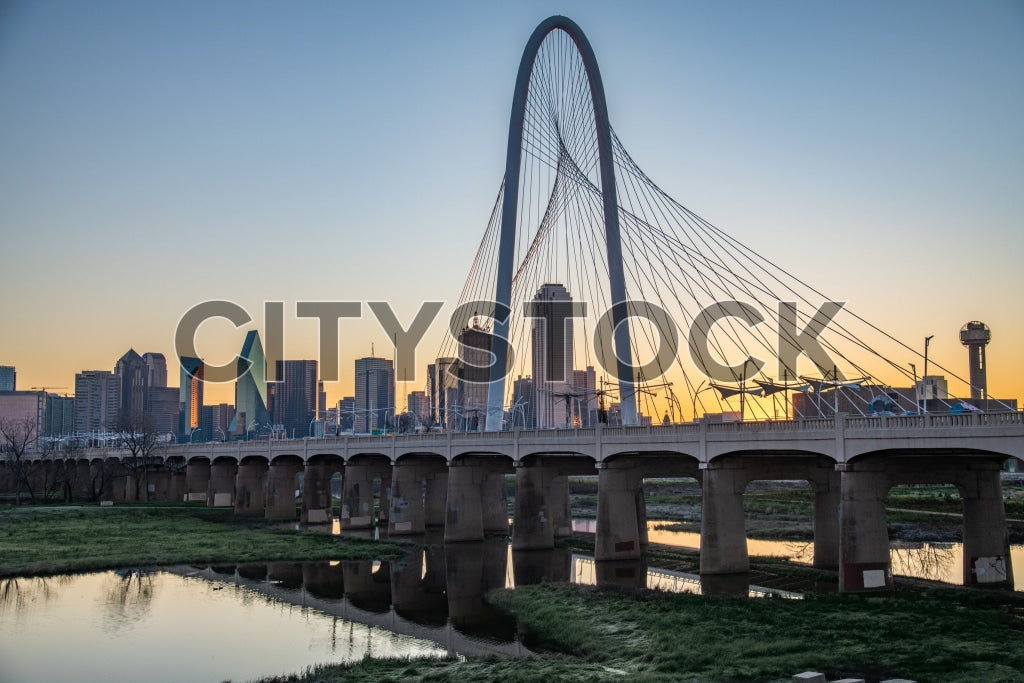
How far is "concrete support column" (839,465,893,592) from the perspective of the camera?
39.1 m

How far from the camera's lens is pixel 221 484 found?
374ft

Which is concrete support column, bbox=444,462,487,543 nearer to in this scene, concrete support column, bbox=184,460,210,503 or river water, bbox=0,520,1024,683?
river water, bbox=0,520,1024,683

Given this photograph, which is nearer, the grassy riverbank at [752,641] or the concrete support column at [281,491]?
the grassy riverbank at [752,641]

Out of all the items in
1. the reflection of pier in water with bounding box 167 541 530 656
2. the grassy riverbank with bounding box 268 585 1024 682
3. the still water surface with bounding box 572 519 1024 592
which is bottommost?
the reflection of pier in water with bounding box 167 541 530 656

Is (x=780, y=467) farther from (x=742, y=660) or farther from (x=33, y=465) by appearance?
(x=33, y=465)

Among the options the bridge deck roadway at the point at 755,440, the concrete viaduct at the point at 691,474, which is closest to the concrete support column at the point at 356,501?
the concrete viaduct at the point at 691,474

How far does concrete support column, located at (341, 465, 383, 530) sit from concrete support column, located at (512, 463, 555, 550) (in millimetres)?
25957

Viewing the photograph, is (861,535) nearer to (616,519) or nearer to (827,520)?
(827,520)

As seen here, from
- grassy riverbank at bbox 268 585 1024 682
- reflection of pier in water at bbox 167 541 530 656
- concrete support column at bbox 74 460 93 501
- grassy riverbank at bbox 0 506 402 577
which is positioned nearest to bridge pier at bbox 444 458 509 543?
reflection of pier in water at bbox 167 541 530 656

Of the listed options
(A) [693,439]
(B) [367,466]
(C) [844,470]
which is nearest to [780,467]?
(A) [693,439]

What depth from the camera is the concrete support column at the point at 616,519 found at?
5556 centimetres

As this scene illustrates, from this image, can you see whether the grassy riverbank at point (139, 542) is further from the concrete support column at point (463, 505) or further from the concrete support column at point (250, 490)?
the concrete support column at point (250, 490)

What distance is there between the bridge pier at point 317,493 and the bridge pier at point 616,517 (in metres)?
A: 43.6

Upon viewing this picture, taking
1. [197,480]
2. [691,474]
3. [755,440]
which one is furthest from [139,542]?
[197,480]
